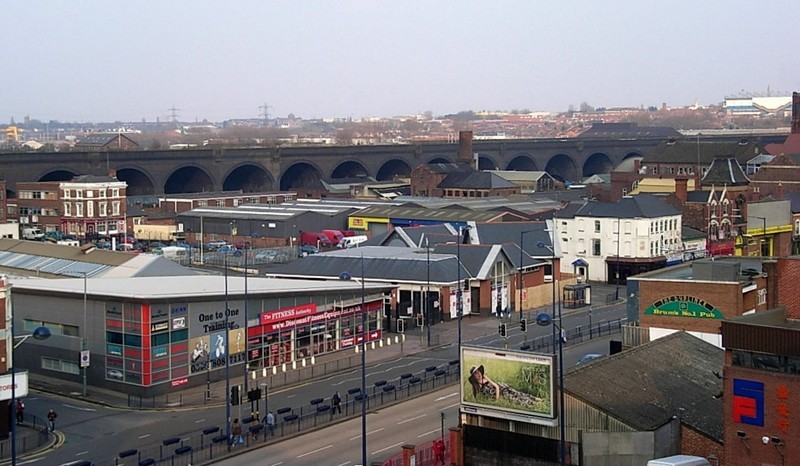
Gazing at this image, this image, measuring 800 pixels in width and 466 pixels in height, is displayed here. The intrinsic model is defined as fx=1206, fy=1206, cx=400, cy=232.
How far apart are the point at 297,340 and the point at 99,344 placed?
30.5ft

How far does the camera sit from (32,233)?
103812 millimetres

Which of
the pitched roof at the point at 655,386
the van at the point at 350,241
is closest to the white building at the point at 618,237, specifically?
the van at the point at 350,241

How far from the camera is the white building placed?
8456 centimetres

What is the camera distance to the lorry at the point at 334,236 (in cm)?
9750

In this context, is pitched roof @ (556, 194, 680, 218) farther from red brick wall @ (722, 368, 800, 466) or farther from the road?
red brick wall @ (722, 368, 800, 466)

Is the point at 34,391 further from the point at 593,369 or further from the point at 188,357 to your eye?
the point at 593,369

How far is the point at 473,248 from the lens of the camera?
7088 cm

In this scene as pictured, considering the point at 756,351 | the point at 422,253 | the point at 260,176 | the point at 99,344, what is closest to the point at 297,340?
the point at 99,344

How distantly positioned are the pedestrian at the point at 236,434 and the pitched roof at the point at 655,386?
36.9ft

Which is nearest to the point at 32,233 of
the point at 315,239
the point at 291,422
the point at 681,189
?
the point at 315,239

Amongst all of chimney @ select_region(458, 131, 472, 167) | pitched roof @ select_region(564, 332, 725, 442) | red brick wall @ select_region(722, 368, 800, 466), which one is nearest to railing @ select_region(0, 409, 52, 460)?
pitched roof @ select_region(564, 332, 725, 442)

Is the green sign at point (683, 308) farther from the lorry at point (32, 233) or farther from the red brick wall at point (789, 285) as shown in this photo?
the lorry at point (32, 233)

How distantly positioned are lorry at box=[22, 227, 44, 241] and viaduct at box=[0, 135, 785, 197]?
9320 mm

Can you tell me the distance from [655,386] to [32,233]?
3052 inches
